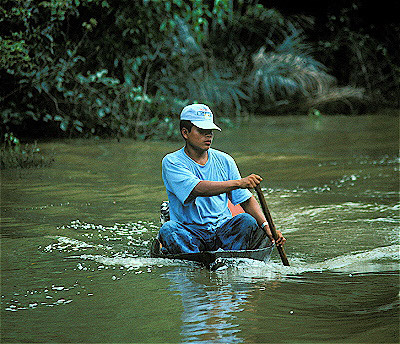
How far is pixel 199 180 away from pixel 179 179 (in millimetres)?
156

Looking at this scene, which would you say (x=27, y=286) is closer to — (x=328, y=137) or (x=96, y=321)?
(x=96, y=321)

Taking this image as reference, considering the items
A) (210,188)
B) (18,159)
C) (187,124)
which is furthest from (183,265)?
(18,159)

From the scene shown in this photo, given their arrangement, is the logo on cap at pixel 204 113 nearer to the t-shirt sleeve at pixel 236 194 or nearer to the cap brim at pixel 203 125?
the cap brim at pixel 203 125

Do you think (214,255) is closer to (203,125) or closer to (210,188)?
(210,188)

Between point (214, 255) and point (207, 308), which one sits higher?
point (214, 255)

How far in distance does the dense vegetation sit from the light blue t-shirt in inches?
217

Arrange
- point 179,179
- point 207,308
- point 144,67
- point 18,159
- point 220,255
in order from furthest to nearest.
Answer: point 144,67 → point 18,159 → point 179,179 → point 220,255 → point 207,308

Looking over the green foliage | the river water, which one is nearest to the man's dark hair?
the river water

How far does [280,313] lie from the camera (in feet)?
14.5

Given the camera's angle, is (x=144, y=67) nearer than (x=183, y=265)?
No

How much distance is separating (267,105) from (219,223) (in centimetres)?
1223

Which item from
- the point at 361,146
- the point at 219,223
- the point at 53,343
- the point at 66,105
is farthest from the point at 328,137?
the point at 53,343

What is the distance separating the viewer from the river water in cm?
421

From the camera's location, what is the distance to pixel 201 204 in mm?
5645
